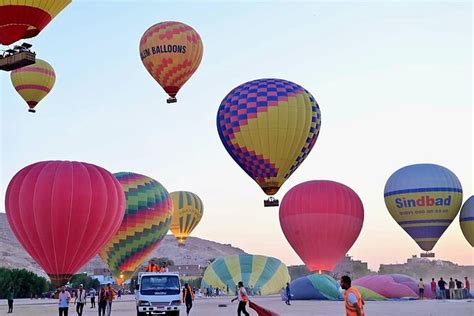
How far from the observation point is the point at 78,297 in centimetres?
2717

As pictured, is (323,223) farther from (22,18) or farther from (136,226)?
(22,18)

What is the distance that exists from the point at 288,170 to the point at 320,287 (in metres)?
7.74

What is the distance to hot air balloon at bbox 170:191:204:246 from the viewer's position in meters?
87.9

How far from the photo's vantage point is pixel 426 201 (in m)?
51.7

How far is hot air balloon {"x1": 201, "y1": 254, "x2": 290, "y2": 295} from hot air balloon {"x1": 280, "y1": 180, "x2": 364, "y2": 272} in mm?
14184

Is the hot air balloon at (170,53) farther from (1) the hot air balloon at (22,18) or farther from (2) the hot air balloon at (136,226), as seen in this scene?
(1) the hot air balloon at (22,18)

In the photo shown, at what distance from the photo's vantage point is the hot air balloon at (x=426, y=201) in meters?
51.8

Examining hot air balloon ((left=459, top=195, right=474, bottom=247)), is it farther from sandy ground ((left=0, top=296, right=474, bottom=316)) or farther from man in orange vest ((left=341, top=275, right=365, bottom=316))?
man in orange vest ((left=341, top=275, right=365, bottom=316))

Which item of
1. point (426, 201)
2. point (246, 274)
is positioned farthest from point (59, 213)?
point (246, 274)

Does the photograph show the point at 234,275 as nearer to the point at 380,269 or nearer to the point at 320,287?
the point at 320,287

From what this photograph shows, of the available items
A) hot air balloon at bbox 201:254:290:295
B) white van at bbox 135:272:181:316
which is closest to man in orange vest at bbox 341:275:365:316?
white van at bbox 135:272:181:316

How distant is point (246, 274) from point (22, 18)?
3840 centimetres

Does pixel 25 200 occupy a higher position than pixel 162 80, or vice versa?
pixel 162 80

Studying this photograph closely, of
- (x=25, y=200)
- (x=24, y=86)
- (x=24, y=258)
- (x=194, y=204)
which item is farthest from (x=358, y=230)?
(x=24, y=258)
